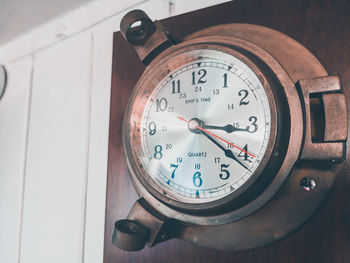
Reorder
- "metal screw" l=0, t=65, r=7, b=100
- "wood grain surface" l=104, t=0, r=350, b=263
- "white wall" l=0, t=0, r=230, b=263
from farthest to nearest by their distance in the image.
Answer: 1. "metal screw" l=0, t=65, r=7, b=100
2. "white wall" l=0, t=0, r=230, b=263
3. "wood grain surface" l=104, t=0, r=350, b=263

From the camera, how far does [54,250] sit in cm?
101

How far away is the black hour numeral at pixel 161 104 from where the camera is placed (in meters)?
0.65

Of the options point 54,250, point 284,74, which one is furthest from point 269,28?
point 54,250

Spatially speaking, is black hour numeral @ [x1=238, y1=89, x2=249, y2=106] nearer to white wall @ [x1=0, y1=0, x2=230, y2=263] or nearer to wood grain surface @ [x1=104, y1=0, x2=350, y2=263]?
wood grain surface @ [x1=104, y1=0, x2=350, y2=263]

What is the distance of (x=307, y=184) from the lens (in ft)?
1.67

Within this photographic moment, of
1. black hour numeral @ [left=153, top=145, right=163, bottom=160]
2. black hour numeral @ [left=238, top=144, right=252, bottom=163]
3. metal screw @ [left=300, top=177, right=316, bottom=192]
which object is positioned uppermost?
black hour numeral @ [left=153, top=145, right=163, bottom=160]

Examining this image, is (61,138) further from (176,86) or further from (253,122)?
(253,122)

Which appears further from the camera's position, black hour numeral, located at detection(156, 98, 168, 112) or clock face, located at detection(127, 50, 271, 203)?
black hour numeral, located at detection(156, 98, 168, 112)

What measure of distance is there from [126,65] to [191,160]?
0.95 ft

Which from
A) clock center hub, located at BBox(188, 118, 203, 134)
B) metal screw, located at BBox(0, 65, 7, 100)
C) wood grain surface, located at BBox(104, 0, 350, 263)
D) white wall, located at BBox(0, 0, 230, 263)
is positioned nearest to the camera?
wood grain surface, located at BBox(104, 0, 350, 263)

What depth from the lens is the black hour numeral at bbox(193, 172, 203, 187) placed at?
0.58 metres

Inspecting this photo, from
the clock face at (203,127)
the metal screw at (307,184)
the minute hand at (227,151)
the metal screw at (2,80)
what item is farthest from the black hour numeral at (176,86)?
the metal screw at (2,80)

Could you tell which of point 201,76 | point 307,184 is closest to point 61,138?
point 201,76

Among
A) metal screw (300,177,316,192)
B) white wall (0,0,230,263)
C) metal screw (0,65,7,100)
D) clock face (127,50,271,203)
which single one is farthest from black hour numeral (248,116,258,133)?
metal screw (0,65,7,100)
